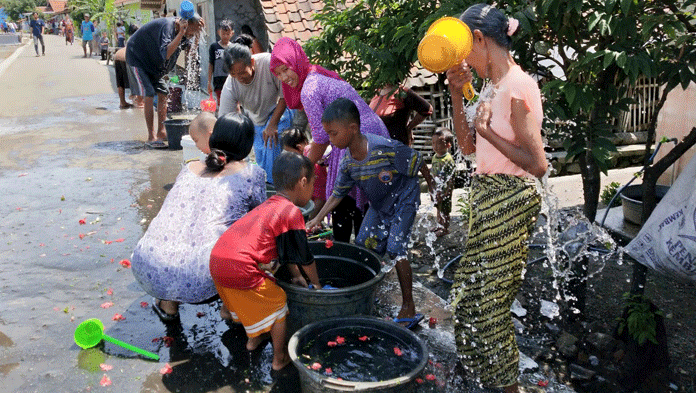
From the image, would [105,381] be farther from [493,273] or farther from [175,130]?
[175,130]

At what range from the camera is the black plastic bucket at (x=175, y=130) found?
26.8ft

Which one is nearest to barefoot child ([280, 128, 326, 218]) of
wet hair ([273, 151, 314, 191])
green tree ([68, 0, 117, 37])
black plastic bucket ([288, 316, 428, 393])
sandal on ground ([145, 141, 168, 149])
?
wet hair ([273, 151, 314, 191])

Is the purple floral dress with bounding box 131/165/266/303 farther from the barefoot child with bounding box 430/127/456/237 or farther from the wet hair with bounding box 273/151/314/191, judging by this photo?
the barefoot child with bounding box 430/127/456/237

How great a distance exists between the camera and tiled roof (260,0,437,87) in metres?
9.74

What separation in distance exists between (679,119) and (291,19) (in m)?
6.66

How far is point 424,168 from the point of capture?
3.89 meters

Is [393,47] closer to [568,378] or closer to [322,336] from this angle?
[322,336]

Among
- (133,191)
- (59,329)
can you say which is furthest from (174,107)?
(59,329)

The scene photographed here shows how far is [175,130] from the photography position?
8219 mm

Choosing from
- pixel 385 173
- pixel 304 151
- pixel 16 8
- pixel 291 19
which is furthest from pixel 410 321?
pixel 16 8

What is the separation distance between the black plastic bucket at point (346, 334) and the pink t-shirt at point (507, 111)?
942 mm

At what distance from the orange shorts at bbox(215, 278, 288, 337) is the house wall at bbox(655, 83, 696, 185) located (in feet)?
13.9

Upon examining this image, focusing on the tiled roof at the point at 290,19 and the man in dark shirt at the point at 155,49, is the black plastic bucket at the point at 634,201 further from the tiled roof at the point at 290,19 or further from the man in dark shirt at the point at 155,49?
the tiled roof at the point at 290,19

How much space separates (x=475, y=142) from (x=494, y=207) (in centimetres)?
49
